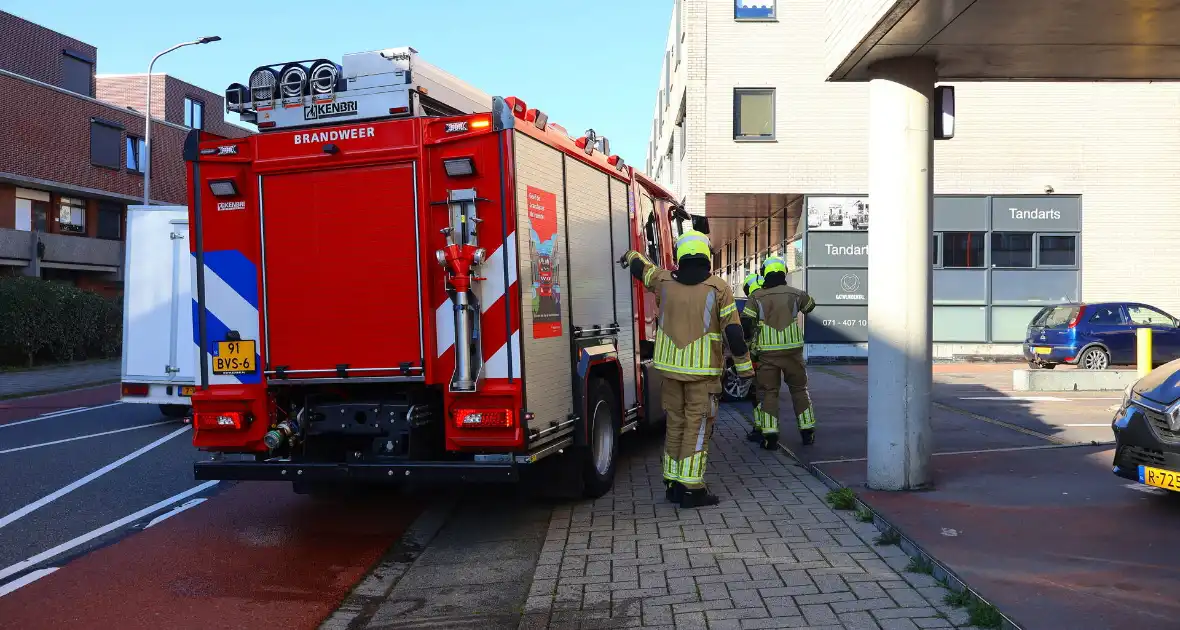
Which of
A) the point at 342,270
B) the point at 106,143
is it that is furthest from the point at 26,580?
the point at 106,143

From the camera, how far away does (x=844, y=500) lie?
6.66m

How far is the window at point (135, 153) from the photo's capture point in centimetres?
4088

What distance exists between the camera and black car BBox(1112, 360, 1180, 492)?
595cm

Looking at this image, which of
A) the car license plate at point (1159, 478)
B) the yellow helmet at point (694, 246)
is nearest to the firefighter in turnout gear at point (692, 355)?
the yellow helmet at point (694, 246)

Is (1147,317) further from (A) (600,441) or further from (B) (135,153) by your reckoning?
(B) (135,153)

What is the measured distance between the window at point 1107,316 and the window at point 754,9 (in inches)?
367

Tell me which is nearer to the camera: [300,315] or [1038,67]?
[300,315]

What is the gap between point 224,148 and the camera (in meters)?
6.28

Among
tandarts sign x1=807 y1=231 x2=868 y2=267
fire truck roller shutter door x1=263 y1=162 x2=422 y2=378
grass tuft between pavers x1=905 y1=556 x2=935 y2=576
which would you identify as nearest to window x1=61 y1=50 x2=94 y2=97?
tandarts sign x1=807 y1=231 x2=868 y2=267

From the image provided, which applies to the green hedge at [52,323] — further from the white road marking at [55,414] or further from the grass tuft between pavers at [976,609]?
the grass tuft between pavers at [976,609]

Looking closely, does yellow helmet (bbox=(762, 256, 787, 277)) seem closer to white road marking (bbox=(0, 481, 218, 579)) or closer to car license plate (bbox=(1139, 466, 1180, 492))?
car license plate (bbox=(1139, 466, 1180, 492))

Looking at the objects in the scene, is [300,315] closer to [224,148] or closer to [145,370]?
[224,148]

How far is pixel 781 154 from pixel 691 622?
18444 millimetres

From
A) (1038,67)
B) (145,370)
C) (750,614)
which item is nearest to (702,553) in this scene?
(750,614)
